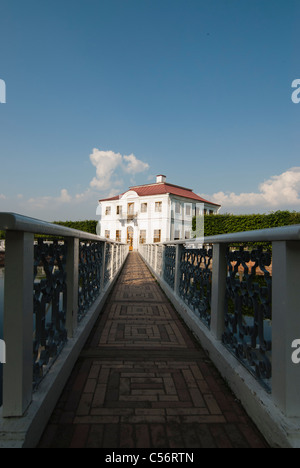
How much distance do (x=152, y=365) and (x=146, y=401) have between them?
0.59 metres

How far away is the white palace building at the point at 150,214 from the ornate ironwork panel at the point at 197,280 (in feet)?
99.7

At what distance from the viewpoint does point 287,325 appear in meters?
1.47

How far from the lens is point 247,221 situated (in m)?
26.6

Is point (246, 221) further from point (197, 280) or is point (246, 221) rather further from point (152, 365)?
point (152, 365)

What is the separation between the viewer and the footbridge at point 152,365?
139 cm

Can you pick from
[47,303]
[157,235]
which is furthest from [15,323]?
[157,235]

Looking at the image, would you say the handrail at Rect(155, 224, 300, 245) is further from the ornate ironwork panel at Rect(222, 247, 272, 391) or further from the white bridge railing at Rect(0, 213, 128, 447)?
the white bridge railing at Rect(0, 213, 128, 447)

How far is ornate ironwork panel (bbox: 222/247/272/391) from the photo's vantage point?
1.76 m

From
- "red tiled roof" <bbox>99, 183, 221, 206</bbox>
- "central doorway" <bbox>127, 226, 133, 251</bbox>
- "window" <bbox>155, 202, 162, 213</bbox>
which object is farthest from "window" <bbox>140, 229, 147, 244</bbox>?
"red tiled roof" <bbox>99, 183, 221, 206</bbox>

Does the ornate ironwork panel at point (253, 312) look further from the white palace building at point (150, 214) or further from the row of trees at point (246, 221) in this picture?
the white palace building at point (150, 214)

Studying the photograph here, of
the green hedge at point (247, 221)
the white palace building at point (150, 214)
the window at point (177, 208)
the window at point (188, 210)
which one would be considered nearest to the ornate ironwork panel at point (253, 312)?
the green hedge at point (247, 221)

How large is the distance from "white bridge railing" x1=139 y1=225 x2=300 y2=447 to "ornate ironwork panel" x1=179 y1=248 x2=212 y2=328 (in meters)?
0.17
